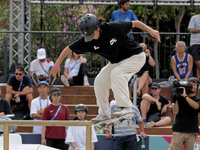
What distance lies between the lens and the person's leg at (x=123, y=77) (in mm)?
5340

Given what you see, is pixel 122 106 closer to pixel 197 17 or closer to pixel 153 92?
pixel 153 92

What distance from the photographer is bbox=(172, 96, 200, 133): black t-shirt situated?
7.31 meters

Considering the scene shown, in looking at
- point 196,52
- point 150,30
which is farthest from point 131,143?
point 196,52

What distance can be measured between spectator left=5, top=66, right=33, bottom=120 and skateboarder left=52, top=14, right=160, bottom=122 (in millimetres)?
3839

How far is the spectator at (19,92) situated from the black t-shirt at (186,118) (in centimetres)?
352

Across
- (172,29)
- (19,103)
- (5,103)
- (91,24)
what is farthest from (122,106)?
(172,29)

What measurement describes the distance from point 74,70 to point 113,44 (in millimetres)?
5070

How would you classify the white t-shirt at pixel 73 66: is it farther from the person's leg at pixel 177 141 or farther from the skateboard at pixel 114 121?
the skateboard at pixel 114 121

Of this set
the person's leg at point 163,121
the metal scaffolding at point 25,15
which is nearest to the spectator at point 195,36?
the metal scaffolding at point 25,15

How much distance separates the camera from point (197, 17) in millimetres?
9867

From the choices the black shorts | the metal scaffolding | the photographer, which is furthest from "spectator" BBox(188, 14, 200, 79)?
the photographer

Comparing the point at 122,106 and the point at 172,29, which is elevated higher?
the point at 172,29

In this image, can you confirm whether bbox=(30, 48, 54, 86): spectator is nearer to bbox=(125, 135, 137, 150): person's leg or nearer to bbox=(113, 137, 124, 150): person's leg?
bbox=(113, 137, 124, 150): person's leg

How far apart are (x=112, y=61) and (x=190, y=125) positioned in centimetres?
248
